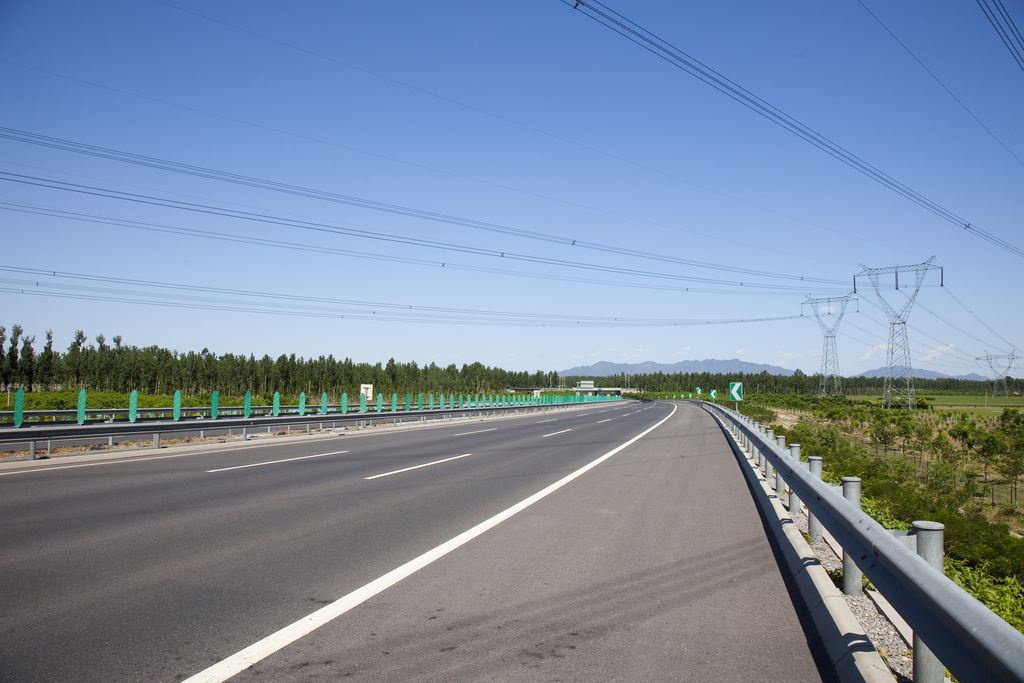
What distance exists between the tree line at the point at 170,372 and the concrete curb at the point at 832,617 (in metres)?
72.3

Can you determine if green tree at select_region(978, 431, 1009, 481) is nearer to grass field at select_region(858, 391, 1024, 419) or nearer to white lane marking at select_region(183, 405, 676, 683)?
white lane marking at select_region(183, 405, 676, 683)

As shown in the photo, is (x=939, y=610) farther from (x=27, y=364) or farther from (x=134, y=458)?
(x=27, y=364)

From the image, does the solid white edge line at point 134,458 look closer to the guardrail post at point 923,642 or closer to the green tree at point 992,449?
the guardrail post at point 923,642

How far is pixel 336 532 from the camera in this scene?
7.53 meters

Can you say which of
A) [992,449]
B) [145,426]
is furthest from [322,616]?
[992,449]

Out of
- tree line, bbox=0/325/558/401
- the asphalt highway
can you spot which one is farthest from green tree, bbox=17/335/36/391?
the asphalt highway

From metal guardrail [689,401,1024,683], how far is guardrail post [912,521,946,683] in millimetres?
102

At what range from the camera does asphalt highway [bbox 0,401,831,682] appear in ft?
12.8

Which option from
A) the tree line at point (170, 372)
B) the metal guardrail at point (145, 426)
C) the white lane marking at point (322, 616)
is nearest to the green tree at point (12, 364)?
the tree line at point (170, 372)

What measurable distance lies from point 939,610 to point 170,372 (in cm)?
10132

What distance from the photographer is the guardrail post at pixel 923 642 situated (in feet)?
9.84

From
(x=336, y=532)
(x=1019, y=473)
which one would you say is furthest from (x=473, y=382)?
(x=336, y=532)

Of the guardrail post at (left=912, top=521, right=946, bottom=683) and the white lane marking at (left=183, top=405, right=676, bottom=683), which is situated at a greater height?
the guardrail post at (left=912, top=521, right=946, bottom=683)

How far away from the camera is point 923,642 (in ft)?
9.71
